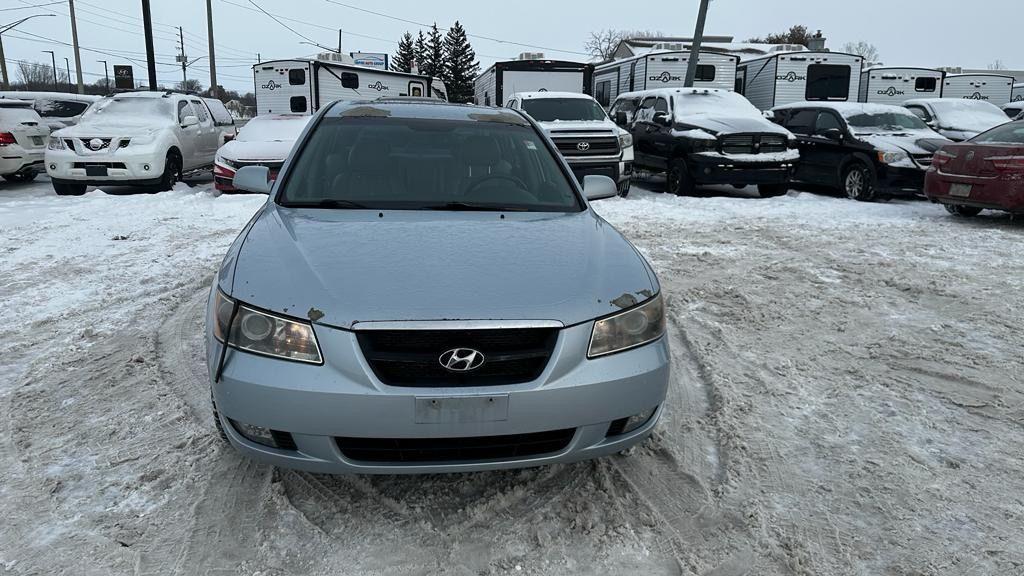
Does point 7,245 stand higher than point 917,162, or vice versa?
point 917,162

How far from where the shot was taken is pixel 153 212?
31.7 ft

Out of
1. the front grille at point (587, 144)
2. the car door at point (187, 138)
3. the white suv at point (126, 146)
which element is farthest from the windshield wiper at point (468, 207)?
the car door at point (187, 138)

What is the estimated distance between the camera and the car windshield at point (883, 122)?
1204cm

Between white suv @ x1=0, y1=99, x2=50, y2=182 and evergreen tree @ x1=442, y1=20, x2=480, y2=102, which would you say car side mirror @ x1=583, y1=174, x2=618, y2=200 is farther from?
evergreen tree @ x1=442, y1=20, x2=480, y2=102

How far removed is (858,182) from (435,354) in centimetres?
1155

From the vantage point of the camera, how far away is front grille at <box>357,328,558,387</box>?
2334 mm

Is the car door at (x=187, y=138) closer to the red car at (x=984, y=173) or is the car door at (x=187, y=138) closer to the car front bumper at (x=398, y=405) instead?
the car front bumper at (x=398, y=405)

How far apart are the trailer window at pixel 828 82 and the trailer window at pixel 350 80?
1249cm

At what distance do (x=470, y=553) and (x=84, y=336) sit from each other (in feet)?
11.4

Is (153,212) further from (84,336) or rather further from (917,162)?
(917,162)

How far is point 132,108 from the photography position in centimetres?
1278

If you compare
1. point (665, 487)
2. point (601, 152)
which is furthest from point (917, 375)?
point (601, 152)

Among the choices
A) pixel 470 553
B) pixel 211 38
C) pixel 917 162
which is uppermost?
pixel 211 38

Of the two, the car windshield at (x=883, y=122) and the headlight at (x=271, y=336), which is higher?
the car windshield at (x=883, y=122)
